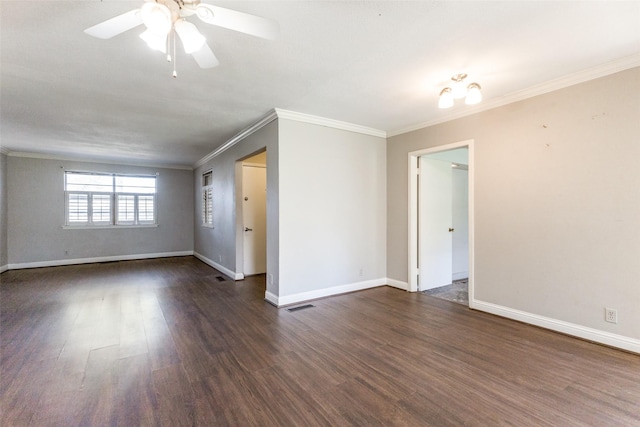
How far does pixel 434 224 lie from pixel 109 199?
762cm

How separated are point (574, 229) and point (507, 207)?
2.05ft

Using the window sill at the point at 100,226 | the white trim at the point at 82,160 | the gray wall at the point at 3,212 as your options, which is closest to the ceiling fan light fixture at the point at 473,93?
the white trim at the point at 82,160

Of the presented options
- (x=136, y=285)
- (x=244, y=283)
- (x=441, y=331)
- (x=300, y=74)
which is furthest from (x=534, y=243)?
(x=136, y=285)

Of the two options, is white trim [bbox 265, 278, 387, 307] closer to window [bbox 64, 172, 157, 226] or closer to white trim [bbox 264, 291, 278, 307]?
white trim [bbox 264, 291, 278, 307]

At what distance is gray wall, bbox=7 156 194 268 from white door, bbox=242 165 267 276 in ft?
11.9

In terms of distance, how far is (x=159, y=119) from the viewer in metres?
3.94

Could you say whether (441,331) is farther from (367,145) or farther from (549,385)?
(367,145)

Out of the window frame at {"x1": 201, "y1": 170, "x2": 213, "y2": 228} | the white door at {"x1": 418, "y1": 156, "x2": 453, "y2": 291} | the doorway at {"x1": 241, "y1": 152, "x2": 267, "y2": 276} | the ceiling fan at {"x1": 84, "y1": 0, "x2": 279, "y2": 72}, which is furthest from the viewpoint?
Result: the window frame at {"x1": 201, "y1": 170, "x2": 213, "y2": 228}

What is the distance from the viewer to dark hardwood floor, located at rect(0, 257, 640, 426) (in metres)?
1.72

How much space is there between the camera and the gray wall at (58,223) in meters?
6.15

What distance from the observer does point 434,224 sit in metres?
4.45

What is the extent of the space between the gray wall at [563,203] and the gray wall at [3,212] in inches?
337

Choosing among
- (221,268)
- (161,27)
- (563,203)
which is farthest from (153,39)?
(221,268)

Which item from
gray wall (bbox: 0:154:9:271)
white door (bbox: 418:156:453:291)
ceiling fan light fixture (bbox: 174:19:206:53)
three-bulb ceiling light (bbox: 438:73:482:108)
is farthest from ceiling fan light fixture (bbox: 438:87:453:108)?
gray wall (bbox: 0:154:9:271)
